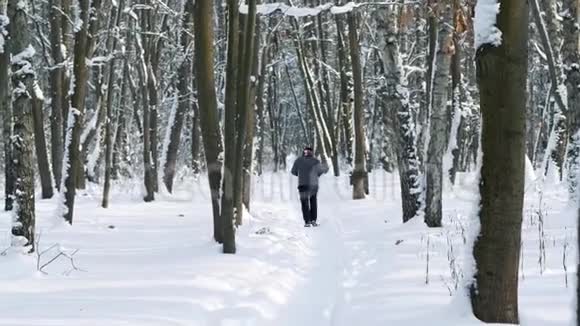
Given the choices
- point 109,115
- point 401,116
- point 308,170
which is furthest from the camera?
point 109,115

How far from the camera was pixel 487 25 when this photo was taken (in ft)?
14.5

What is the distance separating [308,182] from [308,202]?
2.16 ft

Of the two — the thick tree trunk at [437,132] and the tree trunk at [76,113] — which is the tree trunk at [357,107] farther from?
the tree trunk at [76,113]

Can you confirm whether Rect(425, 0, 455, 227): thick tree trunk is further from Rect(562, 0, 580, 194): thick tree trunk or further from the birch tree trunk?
the birch tree trunk

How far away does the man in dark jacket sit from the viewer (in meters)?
14.2

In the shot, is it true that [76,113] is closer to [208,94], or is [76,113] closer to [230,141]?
[208,94]

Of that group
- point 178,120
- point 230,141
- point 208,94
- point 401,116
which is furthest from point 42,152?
point 401,116

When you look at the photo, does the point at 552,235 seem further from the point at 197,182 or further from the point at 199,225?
the point at 197,182

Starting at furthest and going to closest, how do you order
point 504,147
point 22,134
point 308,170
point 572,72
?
point 308,170
point 572,72
point 22,134
point 504,147

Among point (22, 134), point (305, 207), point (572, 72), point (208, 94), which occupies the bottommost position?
point (305, 207)

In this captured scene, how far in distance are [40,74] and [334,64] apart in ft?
59.1

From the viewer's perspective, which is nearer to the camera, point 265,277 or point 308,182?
point 265,277

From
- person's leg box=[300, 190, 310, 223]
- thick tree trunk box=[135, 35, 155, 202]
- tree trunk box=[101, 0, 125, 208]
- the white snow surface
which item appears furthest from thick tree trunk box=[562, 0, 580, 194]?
thick tree trunk box=[135, 35, 155, 202]

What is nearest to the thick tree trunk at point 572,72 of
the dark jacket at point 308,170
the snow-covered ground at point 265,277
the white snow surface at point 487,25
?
the snow-covered ground at point 265,277
